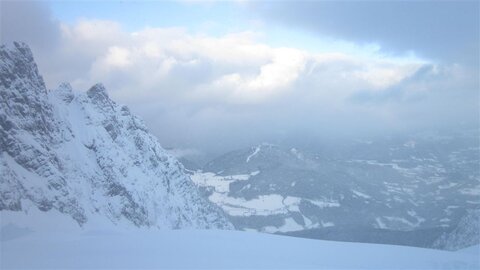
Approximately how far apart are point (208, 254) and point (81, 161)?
74817 mm

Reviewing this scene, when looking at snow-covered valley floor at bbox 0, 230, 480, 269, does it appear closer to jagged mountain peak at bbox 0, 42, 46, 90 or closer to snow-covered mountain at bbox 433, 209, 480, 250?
jagged mountain peak at bbox 0, 42, 46, 90

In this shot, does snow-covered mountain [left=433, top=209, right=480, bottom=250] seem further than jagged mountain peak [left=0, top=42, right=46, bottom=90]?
Yes

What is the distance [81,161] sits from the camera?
105 meters

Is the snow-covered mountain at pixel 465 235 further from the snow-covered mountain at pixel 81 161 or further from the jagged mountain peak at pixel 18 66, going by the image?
the jagged mountain peak at pixel 18 66

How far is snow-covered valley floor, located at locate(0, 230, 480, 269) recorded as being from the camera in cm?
3399

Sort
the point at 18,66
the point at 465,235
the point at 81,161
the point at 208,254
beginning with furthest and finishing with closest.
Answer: the point at 465,235
the point at 81,161
the point at 18,66
the point at 208,254

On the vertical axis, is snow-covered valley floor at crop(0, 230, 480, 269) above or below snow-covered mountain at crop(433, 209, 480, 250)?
below

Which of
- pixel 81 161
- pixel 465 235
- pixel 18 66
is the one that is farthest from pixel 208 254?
pixel 465 235

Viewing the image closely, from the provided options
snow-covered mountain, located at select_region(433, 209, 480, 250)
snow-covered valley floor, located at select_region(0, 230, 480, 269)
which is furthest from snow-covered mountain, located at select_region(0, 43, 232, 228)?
snow-covered mountain, located at select_region(433, 209, 480, 250)

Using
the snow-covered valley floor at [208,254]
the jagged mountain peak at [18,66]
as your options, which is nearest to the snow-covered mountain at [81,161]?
the jagged mountain peak at [18,66]

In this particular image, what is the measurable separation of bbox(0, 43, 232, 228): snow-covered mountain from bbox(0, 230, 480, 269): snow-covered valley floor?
87.7ft

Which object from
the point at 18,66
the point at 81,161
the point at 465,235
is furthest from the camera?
the point at 465,235

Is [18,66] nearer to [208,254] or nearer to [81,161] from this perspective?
[81,161]

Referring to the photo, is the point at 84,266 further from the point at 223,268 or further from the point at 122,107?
the point at 122,107
